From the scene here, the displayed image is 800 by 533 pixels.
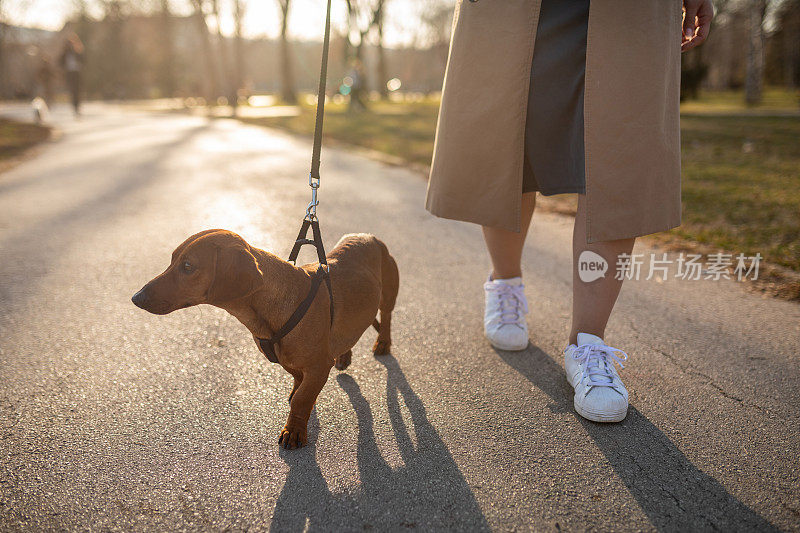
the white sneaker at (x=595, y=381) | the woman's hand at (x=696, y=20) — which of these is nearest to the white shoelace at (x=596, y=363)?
the white sneaker at (x=595, y=381)

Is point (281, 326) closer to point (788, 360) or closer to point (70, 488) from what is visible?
point (70, 488)

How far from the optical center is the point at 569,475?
6.14 feet

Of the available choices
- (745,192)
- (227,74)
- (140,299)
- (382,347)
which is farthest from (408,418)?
(227,74)

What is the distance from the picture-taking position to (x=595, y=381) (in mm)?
2230

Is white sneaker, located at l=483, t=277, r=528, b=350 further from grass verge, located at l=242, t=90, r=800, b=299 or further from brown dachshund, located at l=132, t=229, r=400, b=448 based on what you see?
grass verge, located at l=242, t=90, r=800, b=299

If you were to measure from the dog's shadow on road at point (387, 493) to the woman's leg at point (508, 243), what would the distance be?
3.29 feet

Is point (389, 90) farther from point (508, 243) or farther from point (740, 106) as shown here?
point (508, 243)

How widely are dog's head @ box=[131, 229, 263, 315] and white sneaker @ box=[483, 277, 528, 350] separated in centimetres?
143

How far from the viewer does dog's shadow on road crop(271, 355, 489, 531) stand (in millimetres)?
1668

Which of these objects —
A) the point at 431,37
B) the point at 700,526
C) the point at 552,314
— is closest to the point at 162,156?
the point at 552,314

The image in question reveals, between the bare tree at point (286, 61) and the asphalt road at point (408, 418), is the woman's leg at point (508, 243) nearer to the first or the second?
the asphalt road at point (408, 418)

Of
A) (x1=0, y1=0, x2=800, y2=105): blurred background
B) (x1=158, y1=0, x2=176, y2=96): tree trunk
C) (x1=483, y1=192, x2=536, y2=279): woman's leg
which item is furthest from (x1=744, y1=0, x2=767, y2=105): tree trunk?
(x1=158, y1=0, x2=176, y2=96): tree trunk

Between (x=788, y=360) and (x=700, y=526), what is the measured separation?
1.43m

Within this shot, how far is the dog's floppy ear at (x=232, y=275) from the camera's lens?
175 cm
